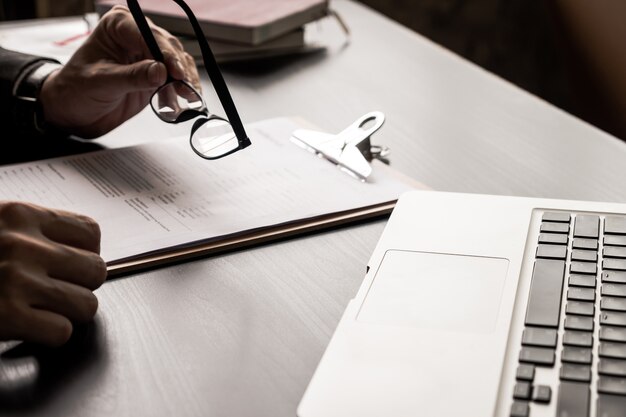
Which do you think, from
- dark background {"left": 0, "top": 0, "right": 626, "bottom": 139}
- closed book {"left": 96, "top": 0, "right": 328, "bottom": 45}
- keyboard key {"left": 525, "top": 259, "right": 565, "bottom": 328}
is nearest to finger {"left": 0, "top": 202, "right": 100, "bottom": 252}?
keyboard key {"left": 525, "top": 259, "right": 565, "bottom": 328}

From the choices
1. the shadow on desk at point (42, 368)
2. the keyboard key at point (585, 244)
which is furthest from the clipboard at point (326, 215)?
the keyboard key at point (585, 244)

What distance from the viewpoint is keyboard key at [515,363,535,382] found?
0.51 metres

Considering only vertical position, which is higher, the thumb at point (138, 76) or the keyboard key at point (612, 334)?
the thumb at point (138, 76)

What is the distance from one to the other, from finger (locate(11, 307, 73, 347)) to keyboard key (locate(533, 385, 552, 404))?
33 centimetres

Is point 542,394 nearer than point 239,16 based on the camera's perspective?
Yes

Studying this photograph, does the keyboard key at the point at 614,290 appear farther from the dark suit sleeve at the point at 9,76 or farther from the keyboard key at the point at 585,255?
the dark suit sleeve at the point at 9,76

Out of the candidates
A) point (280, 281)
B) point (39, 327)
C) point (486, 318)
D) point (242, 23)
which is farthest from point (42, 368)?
point (242, 23)

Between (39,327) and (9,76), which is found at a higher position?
(9,76)

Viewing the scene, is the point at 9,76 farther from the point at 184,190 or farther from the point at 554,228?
the point at 554,228

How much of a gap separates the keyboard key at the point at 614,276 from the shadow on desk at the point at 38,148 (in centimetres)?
64

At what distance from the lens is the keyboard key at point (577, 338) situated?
1.79 feet

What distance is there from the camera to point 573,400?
0.49 metres

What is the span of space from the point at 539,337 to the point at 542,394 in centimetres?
7

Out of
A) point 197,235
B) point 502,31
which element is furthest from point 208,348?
point 502,31
